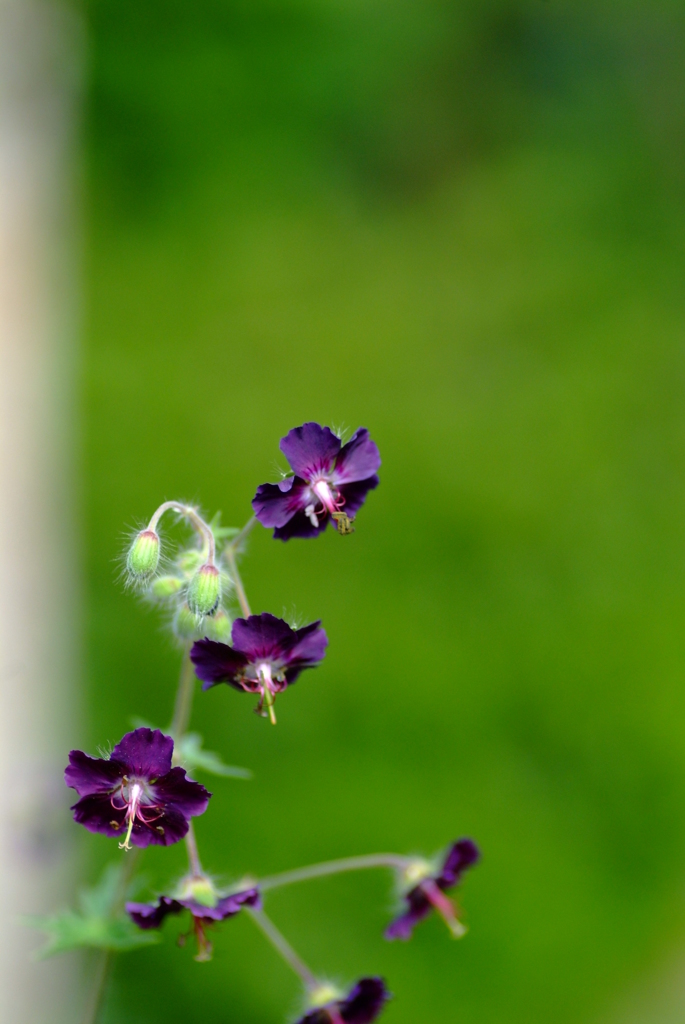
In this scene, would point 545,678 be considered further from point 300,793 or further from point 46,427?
point 46,427

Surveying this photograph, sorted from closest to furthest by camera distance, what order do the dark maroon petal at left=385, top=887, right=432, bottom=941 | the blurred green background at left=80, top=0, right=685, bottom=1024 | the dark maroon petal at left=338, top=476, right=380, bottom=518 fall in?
1. the dark maroon petal at left=338, top=476, right=380, bottom=518
2. the dark maroon petal at left=385, top=887, right=432, bottom=941
3. the blurred green background at left=80, top=0, right=685, bottom=1024

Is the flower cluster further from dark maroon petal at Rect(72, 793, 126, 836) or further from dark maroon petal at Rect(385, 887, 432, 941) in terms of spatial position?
dark maroon petal at Rect(385, 887, 432, 941)

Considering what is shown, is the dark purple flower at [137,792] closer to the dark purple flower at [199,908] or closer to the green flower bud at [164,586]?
the dark purple flower at [199,908]

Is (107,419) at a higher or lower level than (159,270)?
lower

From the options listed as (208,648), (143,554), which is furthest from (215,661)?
(143,554)

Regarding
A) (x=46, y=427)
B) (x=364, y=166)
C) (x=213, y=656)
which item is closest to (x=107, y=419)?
(x=46, y=427)

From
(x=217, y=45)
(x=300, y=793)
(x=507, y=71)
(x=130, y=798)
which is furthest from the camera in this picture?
(x=507, y=71)

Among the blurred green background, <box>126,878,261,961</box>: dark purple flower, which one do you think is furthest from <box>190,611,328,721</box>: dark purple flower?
the blurred green background
